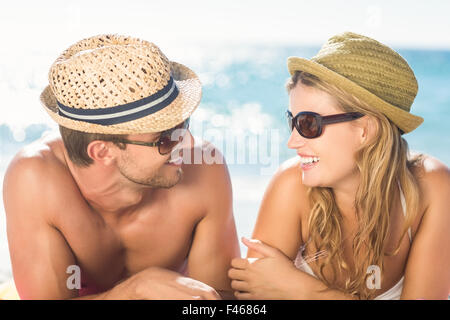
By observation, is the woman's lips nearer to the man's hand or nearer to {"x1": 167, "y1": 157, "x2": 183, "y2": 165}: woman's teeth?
{"x1": 167, "y1": 157, "x2": 183, "y2": 165}: woman's teeth

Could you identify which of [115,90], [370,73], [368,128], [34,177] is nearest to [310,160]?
[368,128]

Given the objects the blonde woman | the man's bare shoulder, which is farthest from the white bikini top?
the man's bare shoulder

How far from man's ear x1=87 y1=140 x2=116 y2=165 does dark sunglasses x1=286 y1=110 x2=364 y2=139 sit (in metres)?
0.85

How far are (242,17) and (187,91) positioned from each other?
864cm

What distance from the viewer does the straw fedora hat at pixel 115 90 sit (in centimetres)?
218

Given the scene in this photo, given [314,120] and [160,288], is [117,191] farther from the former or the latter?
[314,120]

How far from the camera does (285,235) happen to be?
A: 2.54 m

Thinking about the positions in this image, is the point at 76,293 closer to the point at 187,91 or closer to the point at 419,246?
the point at 187,91

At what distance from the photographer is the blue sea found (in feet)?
24.8

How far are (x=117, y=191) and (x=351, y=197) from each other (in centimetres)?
115

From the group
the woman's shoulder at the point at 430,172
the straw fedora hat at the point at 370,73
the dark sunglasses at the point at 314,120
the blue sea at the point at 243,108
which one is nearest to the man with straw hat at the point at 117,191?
the dark sunglasses at the point at 314,120

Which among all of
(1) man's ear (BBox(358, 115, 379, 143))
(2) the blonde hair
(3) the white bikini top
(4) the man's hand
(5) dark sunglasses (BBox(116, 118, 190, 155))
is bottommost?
(3) the white bikini top

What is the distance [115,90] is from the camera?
7.13 feet

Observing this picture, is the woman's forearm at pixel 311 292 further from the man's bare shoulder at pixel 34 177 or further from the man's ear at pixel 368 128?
the man's bare shoulder at pixel 34 177
